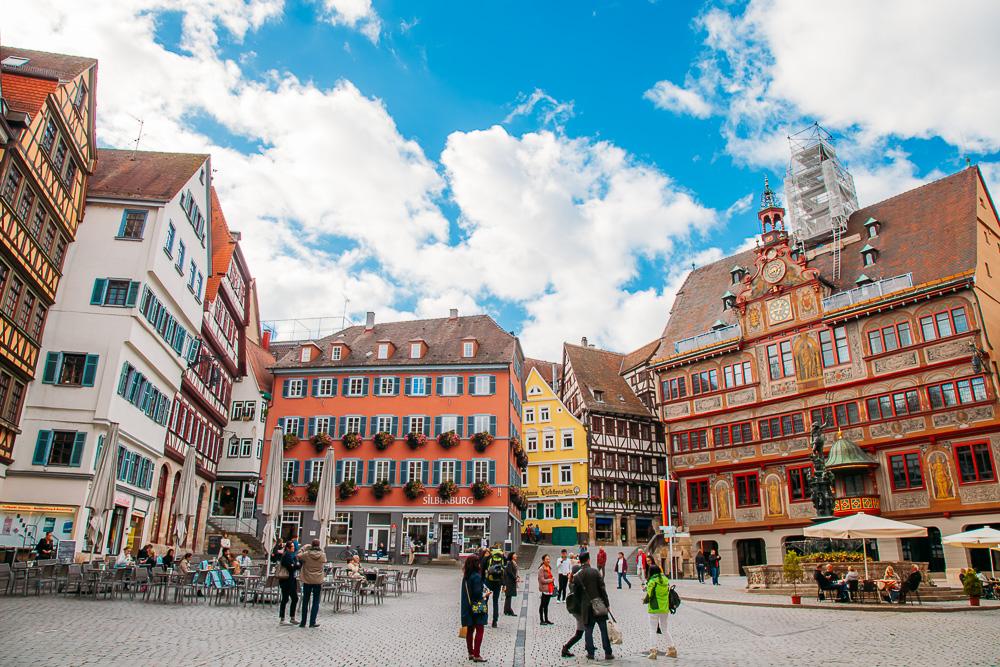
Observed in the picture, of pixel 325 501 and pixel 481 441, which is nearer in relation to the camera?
pixel 325 501

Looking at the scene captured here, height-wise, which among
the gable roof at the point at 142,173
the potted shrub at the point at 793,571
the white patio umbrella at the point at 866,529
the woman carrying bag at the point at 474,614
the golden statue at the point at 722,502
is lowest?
Answer: the woman carrying bag at the point at 474,614

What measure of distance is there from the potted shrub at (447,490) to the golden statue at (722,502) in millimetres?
14407

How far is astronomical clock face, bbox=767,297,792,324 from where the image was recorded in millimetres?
39966

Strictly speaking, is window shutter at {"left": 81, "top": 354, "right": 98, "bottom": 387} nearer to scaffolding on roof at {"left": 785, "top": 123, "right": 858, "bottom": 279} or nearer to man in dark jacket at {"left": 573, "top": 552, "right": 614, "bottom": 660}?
man in dark jacket at {"left": 573, "top": 552, "right": 614, "bottom": 660}

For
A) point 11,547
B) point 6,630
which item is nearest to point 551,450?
point 11,547

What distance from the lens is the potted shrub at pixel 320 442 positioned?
42.9 m

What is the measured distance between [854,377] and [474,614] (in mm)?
31684

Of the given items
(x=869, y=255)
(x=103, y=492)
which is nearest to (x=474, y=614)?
(x=103, y=492)

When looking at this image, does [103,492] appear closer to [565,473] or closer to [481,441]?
[481,441]

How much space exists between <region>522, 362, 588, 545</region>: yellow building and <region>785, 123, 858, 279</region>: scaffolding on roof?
68.8 ft

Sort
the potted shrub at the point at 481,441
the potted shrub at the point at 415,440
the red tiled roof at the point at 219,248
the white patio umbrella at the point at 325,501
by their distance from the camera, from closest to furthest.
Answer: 1. the white patio umbrella at the point at 325,501
2. the red tiled roof at the point at 219,248
3. the potted shrub at the point at 481,441
4. the potted shrub at the point at 415,440

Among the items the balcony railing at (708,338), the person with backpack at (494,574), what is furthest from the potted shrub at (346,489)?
the person with backpack at (494,574)

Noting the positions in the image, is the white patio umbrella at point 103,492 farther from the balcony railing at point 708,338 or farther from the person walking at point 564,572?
the balcony railing at point 708,338

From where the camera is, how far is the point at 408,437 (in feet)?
137
